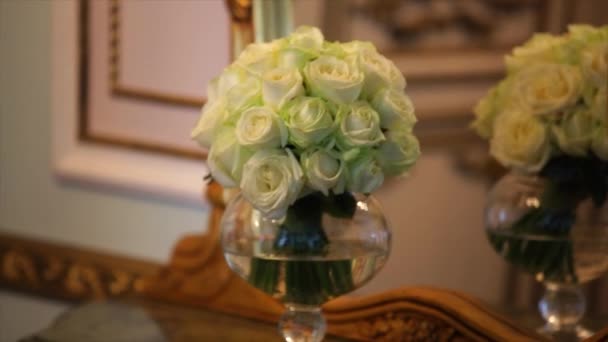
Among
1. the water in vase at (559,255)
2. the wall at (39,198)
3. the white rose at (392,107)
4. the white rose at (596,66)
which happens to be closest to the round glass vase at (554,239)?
the water in vase at (559,255)

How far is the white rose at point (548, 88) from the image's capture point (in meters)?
1.05

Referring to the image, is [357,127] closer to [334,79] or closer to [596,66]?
[334,79]

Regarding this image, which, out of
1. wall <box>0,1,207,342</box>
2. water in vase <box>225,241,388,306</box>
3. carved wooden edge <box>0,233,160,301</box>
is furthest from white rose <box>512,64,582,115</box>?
carved wooden edge <box>0,233,160,301</box>

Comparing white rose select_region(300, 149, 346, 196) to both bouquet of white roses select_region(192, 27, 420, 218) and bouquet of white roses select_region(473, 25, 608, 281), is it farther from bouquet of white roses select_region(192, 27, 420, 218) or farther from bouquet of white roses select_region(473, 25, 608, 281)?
bouquet of white roses select_region(473, 25, 608, 281)

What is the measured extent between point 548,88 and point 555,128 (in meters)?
0.04

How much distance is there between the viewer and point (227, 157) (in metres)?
0.95

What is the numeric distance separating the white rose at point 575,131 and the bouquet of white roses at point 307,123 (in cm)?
17

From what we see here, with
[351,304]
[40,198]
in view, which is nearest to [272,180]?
[351,304]

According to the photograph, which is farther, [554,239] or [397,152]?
[554,239]

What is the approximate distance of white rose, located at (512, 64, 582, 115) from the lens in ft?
3.43

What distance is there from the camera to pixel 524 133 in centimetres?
108

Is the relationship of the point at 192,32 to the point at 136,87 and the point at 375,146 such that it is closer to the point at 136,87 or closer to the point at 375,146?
the point at 136,87

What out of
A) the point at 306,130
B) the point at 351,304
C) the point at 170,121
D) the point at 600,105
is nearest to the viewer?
the point at 306,130

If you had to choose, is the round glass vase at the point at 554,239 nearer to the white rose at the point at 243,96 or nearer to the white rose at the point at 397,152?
the white rose at the point at 397,152
